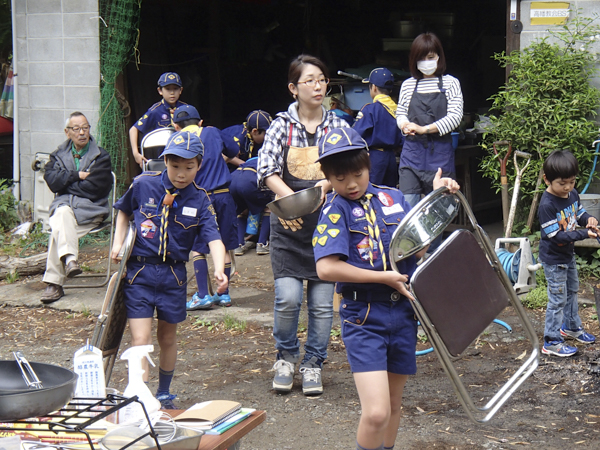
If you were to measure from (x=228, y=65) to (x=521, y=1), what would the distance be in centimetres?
574

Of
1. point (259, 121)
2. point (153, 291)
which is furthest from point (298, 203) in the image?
point (259, 121)

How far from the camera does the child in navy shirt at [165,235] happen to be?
155 inches

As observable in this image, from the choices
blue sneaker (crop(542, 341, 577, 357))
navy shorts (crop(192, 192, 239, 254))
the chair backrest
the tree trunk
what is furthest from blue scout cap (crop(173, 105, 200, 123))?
blue sneaker (crop(542, 341, 577, 357))

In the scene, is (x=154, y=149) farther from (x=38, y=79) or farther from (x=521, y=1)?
(x=521, y=1)

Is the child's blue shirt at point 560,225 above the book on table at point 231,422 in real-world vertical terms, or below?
above

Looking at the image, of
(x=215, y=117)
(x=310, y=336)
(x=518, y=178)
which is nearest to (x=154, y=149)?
(x=310, y=336)

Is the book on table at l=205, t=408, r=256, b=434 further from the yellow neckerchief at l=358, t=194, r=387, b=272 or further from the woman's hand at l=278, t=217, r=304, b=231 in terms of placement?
the woman's hand at l=278, t=217, r=304, b=231

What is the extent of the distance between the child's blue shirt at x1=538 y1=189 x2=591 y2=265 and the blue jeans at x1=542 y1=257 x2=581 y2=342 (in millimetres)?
68

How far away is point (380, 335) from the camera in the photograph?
3.01 m

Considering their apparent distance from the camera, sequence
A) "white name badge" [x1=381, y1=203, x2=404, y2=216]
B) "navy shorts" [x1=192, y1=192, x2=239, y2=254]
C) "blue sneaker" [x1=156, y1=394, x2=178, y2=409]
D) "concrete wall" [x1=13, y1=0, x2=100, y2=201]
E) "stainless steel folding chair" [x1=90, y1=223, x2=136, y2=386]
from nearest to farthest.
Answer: "white name badge" [x1=381, y1=203, x2=404, y2=216], "stainless steel folding chair" [x1=90, y1=223, x2=136, y2=386], "blue sneaker" [x1=156, y1=394, x2=178, y2=409], "navy shorts" [x1=192, y1=192, x2=239, y2=254], "concrete wall" [x1=13, y1=0, x2=100, y2=201]

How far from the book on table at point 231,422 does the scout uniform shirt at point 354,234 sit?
0.65 meters

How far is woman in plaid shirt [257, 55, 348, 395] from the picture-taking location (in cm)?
427

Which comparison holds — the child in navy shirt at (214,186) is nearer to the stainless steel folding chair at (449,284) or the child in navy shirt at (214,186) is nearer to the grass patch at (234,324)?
the grass patch at (234,324)

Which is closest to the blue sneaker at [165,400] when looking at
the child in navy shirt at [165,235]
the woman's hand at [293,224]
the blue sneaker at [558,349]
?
the child in navy shirt at [165,235]
